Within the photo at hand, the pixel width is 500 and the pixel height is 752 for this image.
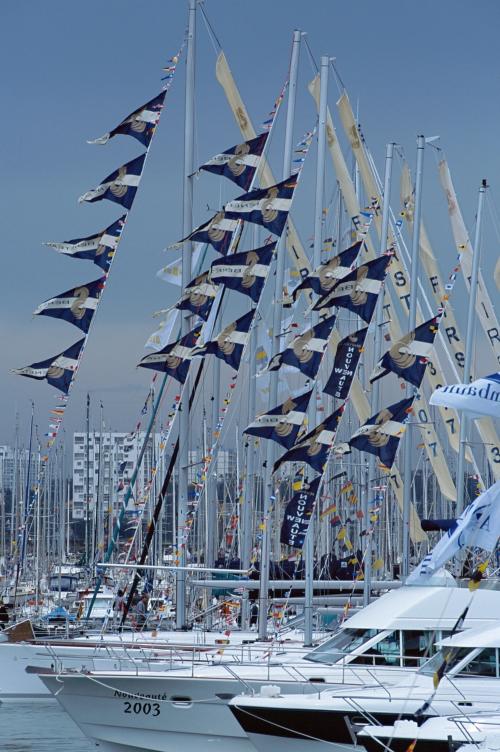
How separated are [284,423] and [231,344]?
10.4ft

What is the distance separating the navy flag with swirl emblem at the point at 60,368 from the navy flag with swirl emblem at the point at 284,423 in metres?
5.57

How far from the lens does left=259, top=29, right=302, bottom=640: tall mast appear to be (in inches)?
1503

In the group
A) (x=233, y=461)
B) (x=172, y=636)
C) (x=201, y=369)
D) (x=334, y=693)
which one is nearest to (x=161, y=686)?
(x=334, y=693)

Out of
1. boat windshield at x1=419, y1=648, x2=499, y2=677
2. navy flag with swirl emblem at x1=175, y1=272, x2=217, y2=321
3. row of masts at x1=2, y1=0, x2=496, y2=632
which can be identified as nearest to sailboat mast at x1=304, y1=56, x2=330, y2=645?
row of masts at x1=2, y1=0, x2=496, y2=632

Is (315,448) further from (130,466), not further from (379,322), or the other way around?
(130,466)

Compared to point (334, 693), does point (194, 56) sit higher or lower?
higher

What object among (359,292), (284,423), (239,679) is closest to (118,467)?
(359,292)

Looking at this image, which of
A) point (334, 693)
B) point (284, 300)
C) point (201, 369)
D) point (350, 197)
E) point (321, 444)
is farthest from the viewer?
point (350, 197)

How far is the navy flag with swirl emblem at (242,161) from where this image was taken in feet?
139

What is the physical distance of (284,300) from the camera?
1651 inches

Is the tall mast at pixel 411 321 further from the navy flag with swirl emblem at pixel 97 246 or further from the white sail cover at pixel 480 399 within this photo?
the white sail cover at pixel 480 399

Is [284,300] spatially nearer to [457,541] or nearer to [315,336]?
[315,336]

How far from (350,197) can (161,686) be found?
24.1 meters

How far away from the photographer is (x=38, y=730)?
41031 millimetres
